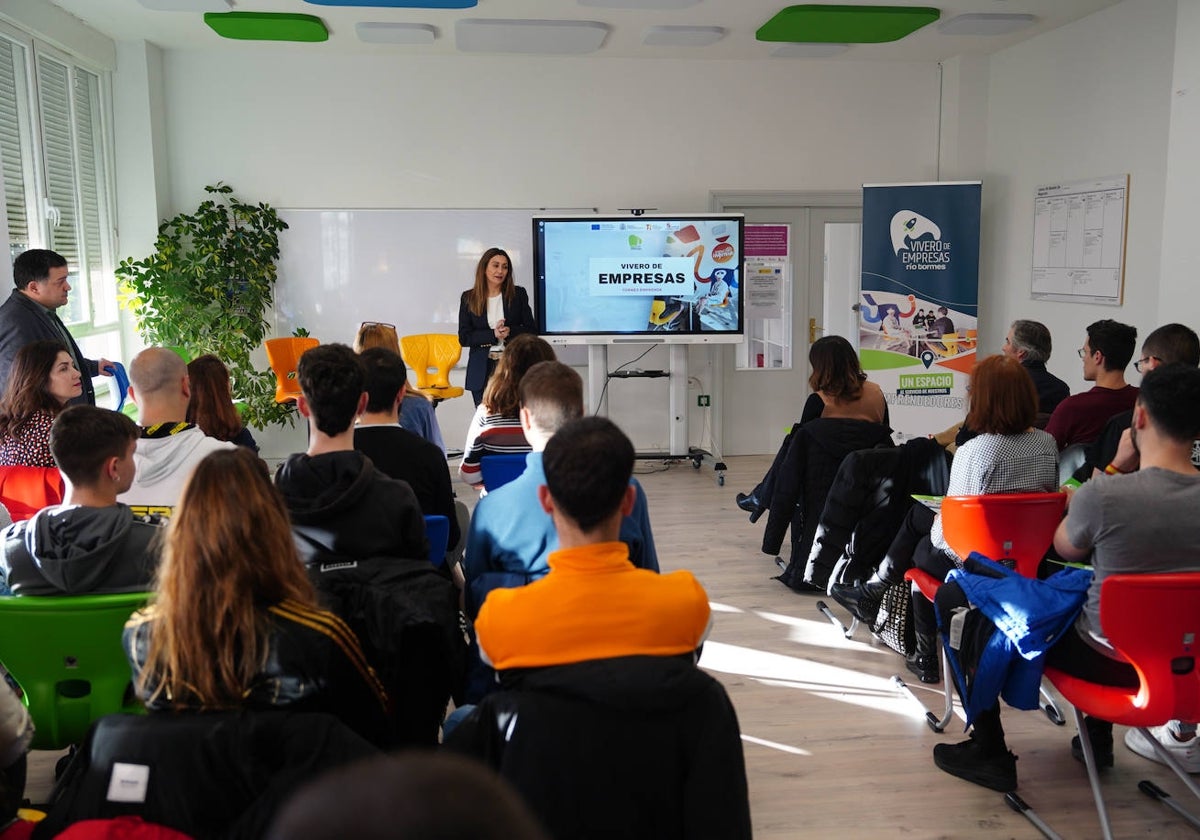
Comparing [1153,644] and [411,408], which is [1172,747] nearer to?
[1153,644]

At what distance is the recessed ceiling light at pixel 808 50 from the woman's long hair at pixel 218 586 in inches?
268

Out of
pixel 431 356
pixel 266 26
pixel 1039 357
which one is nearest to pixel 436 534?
pixel 1039 357

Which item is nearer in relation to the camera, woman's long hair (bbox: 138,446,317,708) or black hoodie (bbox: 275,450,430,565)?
woman's long hair (bbox: 138,446,317,708)

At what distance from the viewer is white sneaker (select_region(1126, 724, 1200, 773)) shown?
123 inches

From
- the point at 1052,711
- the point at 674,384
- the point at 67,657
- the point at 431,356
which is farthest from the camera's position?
the point at 674,384

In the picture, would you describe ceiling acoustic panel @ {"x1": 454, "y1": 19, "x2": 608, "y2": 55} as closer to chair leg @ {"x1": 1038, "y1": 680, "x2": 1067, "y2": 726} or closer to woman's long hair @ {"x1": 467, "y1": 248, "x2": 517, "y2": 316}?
woman's long hair @ {"x1": 467, "y1": 248, "x2": 517, "y2": 316}

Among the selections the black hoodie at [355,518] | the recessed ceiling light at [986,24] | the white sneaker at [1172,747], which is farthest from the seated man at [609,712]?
the recessed ceiling light at [986,24]

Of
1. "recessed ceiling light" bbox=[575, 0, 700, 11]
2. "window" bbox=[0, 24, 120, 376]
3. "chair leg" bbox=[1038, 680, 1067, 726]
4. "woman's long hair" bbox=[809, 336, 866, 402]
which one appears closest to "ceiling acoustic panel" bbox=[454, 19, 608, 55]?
"recessed ceiling light" bbox=[575, 0, 700, 11]

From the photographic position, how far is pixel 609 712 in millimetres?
1461

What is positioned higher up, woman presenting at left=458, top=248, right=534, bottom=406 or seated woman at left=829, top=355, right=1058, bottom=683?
woman presenting at left=458, top=248, right=534, bottom=406

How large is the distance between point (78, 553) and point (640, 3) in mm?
5133

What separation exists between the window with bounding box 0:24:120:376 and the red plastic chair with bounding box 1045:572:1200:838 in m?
5.45

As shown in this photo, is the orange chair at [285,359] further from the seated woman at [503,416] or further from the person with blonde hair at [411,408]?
the seated woman at [503,416]

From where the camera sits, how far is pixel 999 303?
26.1 ft
